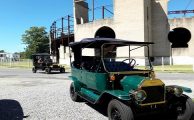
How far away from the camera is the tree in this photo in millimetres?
99875

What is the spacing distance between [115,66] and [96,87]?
816 mm

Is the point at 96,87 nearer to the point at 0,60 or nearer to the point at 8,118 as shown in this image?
the point at 8,118

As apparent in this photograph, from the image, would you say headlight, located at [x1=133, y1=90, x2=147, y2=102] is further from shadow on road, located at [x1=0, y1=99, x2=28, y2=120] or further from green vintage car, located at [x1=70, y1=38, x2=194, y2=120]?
shadow on road, located at [x1=0, y1=99, x2=28, y2=120]

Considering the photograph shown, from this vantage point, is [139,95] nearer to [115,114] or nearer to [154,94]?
[154,94]

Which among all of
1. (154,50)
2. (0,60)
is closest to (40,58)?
(154,50)

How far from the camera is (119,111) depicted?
7.06 metres

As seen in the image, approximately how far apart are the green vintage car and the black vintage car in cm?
1777

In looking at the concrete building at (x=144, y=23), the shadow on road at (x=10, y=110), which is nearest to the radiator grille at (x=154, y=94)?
the shadow on road at (x=10, y=110)

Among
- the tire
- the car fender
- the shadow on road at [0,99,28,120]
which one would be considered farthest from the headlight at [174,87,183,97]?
the shadow on road at [0,99,28,120]

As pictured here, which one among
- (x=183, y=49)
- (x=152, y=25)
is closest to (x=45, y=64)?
(x=152, y=25)

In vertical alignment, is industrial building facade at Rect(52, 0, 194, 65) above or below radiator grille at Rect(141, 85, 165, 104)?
above

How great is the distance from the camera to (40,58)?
97.9 feet

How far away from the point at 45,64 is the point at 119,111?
22438 mm

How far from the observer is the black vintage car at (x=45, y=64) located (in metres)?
28.0
